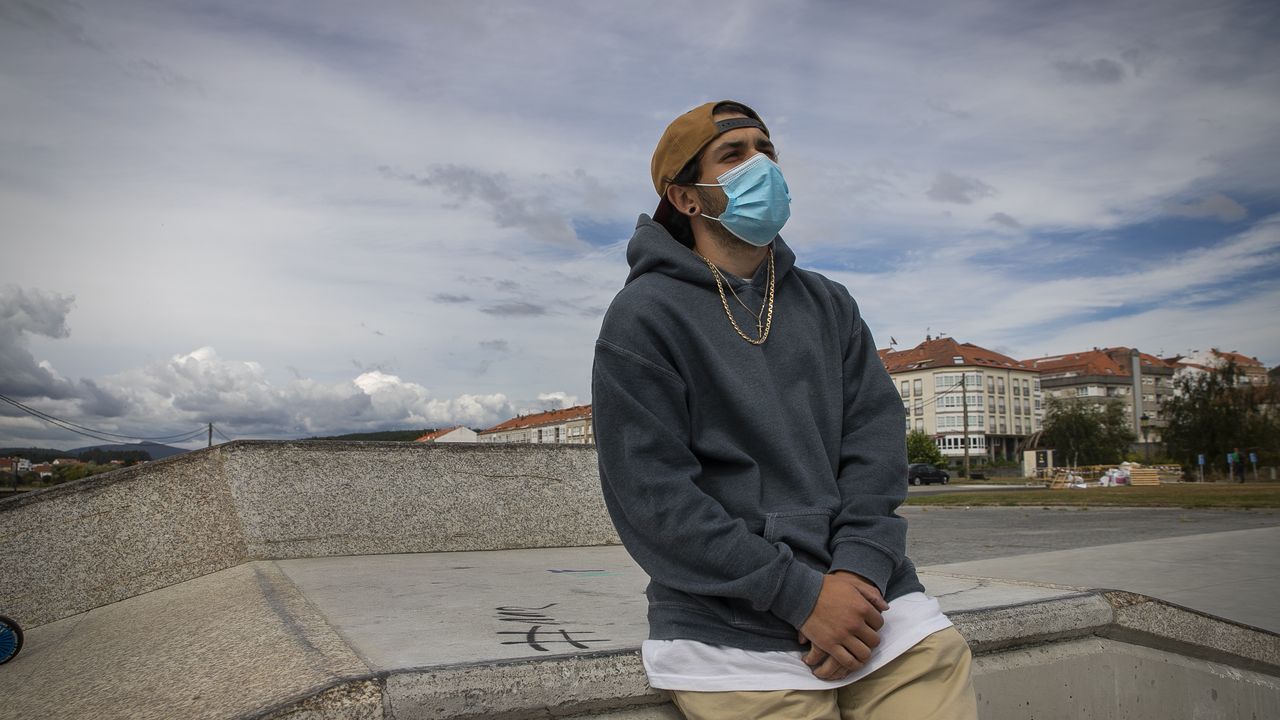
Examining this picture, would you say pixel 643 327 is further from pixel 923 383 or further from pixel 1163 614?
pixel 923 383

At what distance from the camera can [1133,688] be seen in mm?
2898

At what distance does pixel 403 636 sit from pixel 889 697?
128 cm

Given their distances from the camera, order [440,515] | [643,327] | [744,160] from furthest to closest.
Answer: [440,515] → [744,160] → [643,327]

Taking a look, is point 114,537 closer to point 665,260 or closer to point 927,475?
point 665,260

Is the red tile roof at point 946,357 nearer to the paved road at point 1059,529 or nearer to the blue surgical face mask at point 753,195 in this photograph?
the paved road at point 1059,529

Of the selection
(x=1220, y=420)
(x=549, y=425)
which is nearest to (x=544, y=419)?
(x=549, y=425)

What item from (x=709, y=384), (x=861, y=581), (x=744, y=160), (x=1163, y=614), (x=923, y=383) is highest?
(x=923, y=383)

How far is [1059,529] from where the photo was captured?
10453 millimetres

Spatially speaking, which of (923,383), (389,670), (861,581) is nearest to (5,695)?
(389,670)

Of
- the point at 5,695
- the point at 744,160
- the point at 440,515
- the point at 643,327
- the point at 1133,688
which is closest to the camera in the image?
the point at 643,327

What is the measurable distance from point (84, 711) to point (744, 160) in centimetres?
219

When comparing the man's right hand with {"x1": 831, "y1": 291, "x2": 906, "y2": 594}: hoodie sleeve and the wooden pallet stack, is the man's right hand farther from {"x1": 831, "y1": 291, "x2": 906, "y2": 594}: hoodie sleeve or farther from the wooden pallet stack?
the wooden pallet stack

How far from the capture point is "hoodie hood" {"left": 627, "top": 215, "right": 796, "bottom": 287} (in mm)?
1928

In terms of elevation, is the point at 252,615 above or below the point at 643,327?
below
